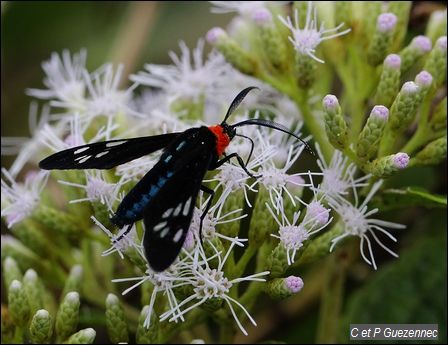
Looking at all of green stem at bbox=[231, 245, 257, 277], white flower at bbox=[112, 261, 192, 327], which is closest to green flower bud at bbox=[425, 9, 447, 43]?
green stem at bbox=[231, 245, 257, 277]

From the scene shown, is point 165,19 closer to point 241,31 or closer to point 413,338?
point 241,31

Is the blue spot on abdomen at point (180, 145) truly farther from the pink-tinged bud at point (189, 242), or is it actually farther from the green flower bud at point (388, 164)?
the green flower bud at point (388, 164)

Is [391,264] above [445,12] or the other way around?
the other way around

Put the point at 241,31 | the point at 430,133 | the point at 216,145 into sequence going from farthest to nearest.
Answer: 1. the point at 241,31
2. the point at 430,133
3. the point at 216,145

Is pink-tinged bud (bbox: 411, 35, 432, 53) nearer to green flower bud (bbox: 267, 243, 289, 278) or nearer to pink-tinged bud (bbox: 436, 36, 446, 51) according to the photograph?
Result: pink-tinged bud (bbox: 436, 36, 446, 51)

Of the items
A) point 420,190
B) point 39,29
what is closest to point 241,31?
point 420,190

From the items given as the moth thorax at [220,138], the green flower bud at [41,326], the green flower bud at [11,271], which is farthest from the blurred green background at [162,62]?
the moth thorax at [220,138]
